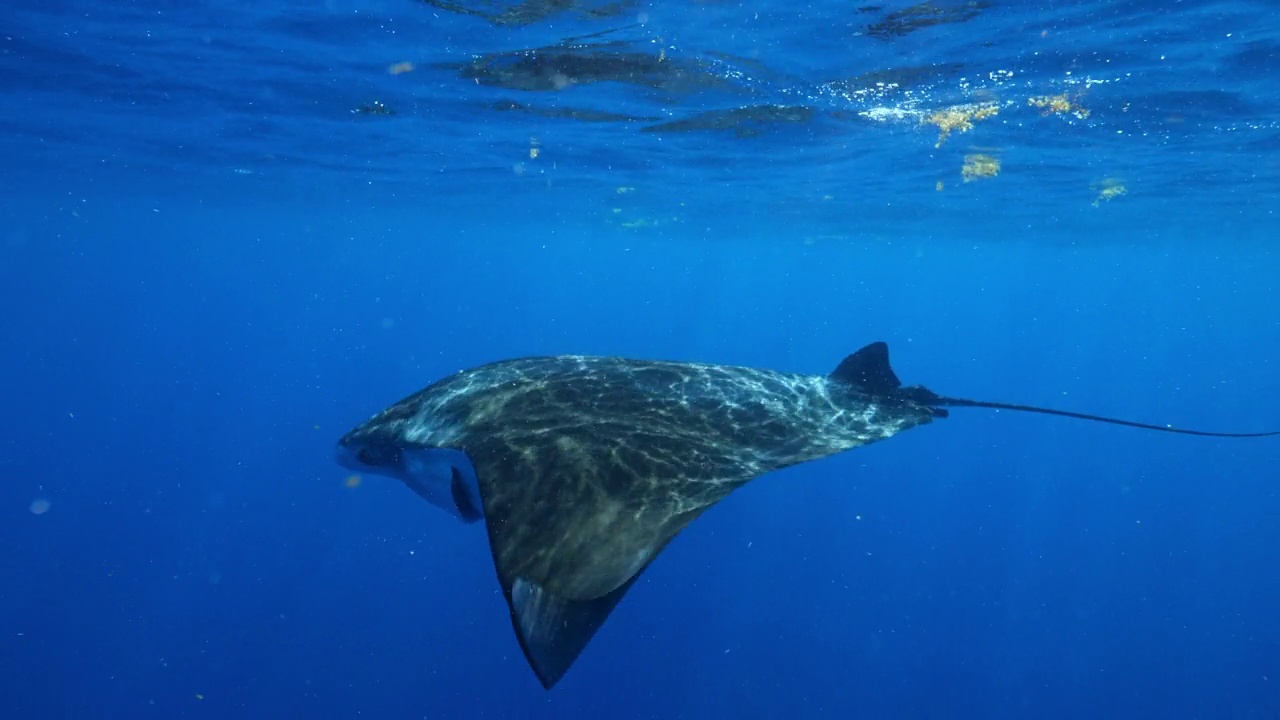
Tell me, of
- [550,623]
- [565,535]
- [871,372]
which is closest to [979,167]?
[871,372]

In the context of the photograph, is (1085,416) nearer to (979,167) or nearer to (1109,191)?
(979,167)

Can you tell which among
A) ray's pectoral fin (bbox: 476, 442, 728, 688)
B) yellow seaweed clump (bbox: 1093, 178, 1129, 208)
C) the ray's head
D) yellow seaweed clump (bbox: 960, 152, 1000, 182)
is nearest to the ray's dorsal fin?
ray's pectoral fin (bbox: 476, 442, 728, 688)

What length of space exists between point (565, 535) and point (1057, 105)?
15942 millimetres

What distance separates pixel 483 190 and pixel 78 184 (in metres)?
21.0

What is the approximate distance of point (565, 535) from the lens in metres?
4.48

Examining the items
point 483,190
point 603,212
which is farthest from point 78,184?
point 603,212

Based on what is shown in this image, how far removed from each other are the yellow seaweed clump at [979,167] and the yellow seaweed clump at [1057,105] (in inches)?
186

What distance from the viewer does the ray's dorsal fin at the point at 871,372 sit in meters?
9.06

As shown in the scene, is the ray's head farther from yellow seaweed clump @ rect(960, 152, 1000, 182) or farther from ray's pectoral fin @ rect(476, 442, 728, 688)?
yellow seaweed clump @ rect(960, 152, 1000, 182)

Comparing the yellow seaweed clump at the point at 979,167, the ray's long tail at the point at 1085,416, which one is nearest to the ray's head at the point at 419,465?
the ray's long tail at the point at 1085,416

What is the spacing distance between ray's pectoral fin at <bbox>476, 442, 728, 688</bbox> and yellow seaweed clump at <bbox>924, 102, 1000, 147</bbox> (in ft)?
47.4

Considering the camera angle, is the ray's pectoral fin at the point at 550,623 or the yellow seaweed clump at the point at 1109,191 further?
the yellow seaweed clump at the point at 1109,191

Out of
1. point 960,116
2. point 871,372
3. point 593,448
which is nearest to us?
point 593,448

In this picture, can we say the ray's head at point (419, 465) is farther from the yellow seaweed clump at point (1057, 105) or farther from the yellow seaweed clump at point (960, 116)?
the yellow seaweed clump at point (1057, 105)
